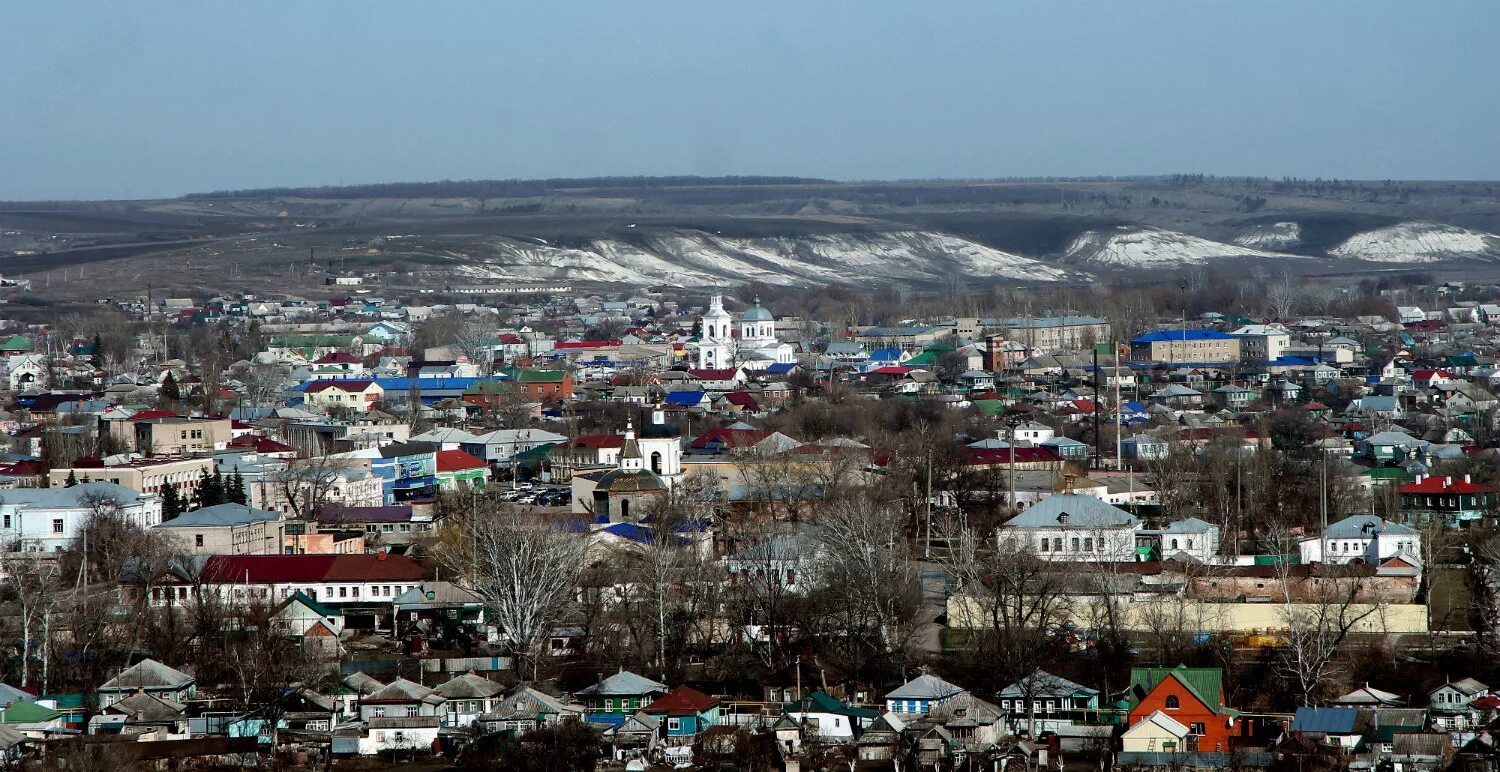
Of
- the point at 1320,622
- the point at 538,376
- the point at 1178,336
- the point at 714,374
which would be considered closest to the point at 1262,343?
the point at 1178,336

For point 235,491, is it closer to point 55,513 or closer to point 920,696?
point 55,513

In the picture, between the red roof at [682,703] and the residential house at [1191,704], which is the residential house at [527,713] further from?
the residential house at [1191,704]

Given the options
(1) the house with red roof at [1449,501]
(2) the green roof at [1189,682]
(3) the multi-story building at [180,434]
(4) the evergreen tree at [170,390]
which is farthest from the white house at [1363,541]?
(4) the evergreen tree at [170,390]

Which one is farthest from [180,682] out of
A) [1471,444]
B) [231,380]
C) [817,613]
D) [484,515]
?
[231,380]

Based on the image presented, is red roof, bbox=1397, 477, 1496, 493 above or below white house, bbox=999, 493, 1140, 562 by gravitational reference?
below

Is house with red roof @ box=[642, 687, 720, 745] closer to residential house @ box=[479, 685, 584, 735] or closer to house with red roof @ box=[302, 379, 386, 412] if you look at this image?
residential house @ box=[479, 685, 584, 735]

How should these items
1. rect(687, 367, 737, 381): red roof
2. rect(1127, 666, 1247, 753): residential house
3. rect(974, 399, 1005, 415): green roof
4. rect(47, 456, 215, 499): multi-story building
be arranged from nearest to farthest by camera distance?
1. rect(1127, 666, 1247, 753): residential house
2. rect(47, 456, 215, 499): multi-story building
3. rect(974, 399, 1005, 415): green roof
4. rect(687, 367, 737, 381): red roof

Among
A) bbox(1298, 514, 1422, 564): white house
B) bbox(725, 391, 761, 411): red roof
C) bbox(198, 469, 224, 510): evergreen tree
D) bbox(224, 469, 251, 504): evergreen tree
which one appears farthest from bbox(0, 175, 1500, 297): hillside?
bbox(1298, 514, 1422, 564): white house

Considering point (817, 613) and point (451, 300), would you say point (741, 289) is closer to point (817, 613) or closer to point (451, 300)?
point (451, 300)
